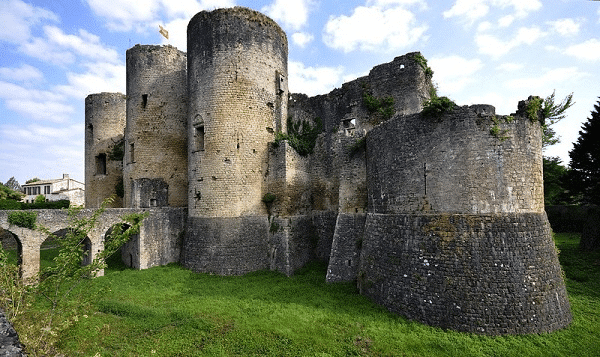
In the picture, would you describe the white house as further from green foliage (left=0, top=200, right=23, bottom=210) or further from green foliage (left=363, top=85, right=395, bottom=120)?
green foliage (left=363, top=85, right=395, bottom=120)

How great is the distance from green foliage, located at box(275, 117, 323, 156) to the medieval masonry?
90 millimetres

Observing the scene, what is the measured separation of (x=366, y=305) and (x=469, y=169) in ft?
17.5

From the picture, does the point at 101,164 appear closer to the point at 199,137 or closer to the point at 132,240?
the point at 132,240

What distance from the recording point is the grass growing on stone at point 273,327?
A: 729 centimetres

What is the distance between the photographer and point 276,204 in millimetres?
14594

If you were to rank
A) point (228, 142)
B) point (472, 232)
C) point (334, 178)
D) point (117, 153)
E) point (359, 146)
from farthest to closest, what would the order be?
point (117, 153), point (334, 178), point (228, 142), point (359, 146), point (472, 232)

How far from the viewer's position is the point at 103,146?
22234 millimetres

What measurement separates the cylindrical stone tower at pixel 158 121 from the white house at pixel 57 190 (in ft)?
97.8

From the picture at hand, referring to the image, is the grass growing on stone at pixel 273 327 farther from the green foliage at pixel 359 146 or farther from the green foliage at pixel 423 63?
the green foliage at pixel 423 63

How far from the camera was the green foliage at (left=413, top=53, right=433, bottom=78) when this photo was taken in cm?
1416

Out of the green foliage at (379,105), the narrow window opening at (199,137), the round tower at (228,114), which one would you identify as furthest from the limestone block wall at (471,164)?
the narrow window opening at (199,137)

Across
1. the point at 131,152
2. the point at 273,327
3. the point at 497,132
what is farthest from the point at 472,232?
the point at 131,152

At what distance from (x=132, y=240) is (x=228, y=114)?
783 centimetres

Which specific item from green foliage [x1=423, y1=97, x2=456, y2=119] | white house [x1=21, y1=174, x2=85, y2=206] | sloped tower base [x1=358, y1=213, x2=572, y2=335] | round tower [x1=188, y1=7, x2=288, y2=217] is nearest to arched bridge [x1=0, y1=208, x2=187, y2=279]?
round tower [x1=188, y1=7, x2=288, y2=217]
